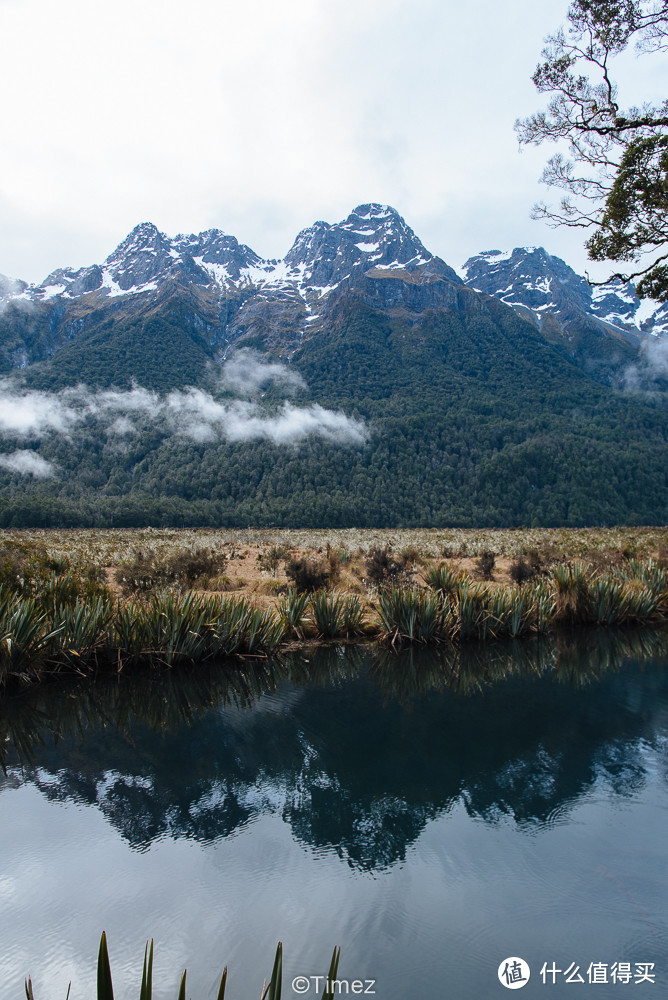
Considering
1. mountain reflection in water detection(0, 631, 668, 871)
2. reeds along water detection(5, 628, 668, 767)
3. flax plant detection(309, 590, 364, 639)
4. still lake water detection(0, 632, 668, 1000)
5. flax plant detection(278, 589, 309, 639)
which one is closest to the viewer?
still lake water detection(0, 632, 668, 1000)

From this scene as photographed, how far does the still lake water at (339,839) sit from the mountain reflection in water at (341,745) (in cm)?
3

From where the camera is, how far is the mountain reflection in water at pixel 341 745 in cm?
435

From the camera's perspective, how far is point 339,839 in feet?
13.2

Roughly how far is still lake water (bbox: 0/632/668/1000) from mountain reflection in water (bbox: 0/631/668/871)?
0.03m

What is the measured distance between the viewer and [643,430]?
502 feet

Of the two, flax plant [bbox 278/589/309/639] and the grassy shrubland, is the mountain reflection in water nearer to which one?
the grassy shrubland

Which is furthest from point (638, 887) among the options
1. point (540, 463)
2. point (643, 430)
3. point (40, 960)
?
point (643, 430)

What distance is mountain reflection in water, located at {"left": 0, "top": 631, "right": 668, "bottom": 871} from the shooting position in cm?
435

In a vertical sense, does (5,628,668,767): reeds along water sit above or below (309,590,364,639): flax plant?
below

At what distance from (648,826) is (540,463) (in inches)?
5412

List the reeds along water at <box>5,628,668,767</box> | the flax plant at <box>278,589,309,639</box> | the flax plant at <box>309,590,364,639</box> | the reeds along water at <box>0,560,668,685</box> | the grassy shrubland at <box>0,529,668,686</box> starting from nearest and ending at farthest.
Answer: the reeds along water at <box>5,628,668,767</box>
the reeds along water at <box>0,560,668,685</box>
the grassy shrubland at <box>0,529,668,686</box>
the flax plant at <box>278,589,309,639</box>
the flax plant at <box>309,590,364,639</box>

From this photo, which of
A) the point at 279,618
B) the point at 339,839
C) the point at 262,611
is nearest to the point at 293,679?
the point at 279,618

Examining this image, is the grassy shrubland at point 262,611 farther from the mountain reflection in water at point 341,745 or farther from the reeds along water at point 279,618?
the mountain reflection in water at point 341,745

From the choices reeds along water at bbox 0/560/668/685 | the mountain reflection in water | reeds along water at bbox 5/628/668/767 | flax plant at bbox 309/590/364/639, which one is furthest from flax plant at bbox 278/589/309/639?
the mountain reflection in water
